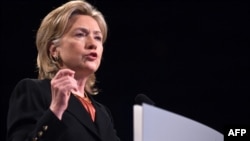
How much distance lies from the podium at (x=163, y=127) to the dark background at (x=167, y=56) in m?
1.98

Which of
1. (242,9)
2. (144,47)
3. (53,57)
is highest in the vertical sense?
(242,9)

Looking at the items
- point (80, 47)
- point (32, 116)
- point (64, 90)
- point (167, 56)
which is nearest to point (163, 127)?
point (64, 90)

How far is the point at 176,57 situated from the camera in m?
2.97

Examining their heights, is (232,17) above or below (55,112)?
above

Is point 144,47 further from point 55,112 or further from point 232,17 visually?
point 55,112

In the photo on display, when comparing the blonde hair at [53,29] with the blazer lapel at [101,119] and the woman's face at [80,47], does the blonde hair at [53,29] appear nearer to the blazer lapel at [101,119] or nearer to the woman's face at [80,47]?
the woman's face at [80,47]

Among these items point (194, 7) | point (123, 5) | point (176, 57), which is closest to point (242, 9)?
point (194, 7)

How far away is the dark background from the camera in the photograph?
287 centimetres

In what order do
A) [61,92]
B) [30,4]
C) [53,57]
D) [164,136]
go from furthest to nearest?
[30,4] < [53,57] < [61,92] < [164,136]

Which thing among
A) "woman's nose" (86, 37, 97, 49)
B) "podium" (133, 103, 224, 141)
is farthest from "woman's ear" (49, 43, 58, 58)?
"podium" (133, 103, 224, 141)

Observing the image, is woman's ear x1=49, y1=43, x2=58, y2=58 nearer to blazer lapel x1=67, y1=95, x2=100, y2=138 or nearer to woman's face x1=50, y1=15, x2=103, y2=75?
woman's face x1=50, y1=15, x2=103, y2=75

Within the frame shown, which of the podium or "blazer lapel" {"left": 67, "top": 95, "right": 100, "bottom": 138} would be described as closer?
the podium

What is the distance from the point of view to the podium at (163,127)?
75cm

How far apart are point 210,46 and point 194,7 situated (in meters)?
0.28
